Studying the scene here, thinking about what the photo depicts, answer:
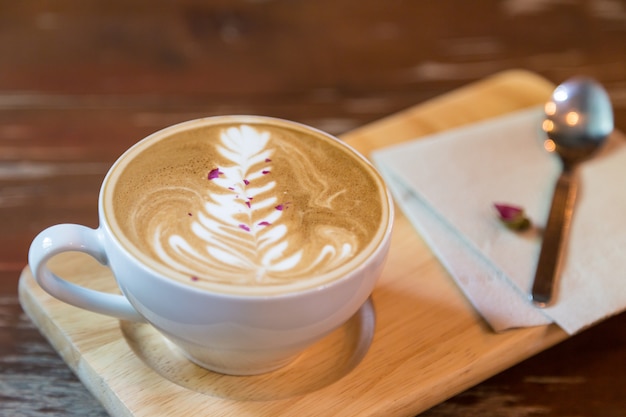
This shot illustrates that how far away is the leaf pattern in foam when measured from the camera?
0.49 metres

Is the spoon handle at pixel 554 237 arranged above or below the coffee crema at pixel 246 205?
below

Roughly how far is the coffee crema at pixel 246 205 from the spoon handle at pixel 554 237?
187mm

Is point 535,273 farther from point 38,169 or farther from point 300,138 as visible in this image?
point 38,169

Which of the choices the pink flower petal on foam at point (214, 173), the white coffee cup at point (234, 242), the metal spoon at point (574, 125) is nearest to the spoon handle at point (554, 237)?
the metal spoon at point (574, 125)

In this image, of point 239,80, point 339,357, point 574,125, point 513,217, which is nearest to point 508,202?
point 513,217

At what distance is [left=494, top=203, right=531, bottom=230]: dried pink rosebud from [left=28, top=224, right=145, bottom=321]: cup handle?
1.25 ft

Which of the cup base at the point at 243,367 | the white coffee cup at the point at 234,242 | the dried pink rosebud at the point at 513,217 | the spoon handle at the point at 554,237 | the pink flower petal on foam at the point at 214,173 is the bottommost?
the spoon handle at the point at 554,237

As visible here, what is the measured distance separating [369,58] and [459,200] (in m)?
0.40

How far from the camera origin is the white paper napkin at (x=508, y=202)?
645mm

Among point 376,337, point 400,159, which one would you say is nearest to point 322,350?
point 376,337

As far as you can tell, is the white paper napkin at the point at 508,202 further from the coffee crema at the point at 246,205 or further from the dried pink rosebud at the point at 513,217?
the coffee crema at the point at 246,205

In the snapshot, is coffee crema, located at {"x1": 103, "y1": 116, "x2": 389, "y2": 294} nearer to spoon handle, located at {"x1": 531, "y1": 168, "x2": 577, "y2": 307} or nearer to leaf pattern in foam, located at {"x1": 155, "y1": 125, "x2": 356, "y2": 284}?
leaf pattern in foam, located at {"x1": 155, "y1": 125, "x2": 356, "y2": 284}

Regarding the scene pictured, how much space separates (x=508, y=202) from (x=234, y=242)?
35 cm

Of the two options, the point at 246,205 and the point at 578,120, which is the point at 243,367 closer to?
the point at 246,205
